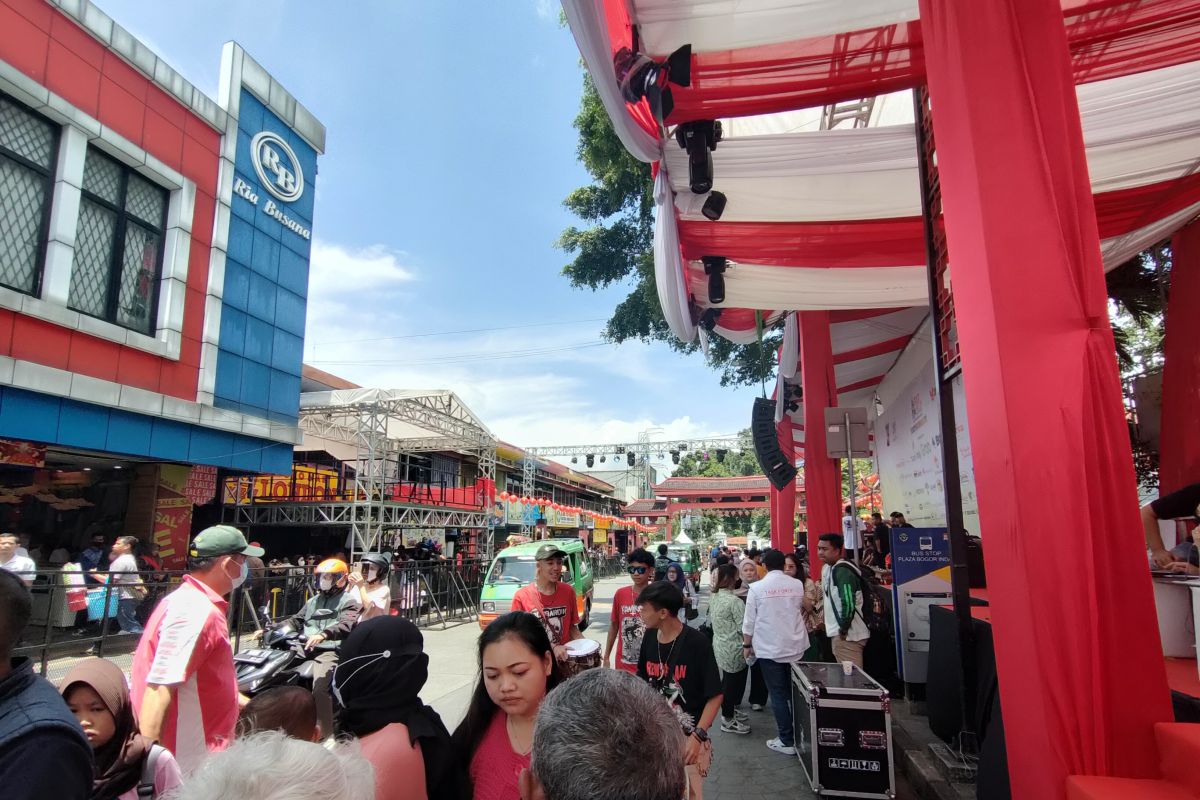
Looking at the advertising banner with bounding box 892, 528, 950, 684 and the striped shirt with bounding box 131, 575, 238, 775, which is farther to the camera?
the advertising banner with bounding box 892, 528, 950, 684

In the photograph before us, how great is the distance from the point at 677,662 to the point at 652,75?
3669 mm

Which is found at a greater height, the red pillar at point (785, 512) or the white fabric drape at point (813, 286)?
the white fabric drape at point (813, 286)

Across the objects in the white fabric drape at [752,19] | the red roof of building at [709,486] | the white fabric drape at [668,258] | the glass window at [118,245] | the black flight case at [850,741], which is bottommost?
the black flight case at [850,741]

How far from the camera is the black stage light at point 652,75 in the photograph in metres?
4.24

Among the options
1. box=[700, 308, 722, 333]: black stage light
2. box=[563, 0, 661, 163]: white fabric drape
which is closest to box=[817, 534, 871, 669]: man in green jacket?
box=[700, 308, 722, 333]: black stage light

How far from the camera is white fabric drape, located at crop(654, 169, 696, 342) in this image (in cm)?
555

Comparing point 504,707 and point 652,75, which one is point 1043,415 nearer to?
point 504,707

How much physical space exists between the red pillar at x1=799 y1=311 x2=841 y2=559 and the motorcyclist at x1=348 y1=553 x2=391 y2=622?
629cm

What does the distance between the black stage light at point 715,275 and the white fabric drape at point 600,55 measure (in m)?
2.49

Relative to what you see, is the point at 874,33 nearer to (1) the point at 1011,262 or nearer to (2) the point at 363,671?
(1) the point at 1011,262

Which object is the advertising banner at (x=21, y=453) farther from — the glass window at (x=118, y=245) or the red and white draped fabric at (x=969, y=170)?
the red and white draped fabric at (x=969, y=170)

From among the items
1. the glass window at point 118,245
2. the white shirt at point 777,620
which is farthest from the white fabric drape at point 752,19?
the glass window at point 118,245

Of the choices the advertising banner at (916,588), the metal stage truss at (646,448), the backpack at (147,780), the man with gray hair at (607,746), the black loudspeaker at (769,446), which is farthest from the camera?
the metal stage truss at (646,448)

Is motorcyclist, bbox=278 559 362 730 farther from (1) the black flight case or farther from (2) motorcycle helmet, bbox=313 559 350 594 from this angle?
(1) the black flight case
